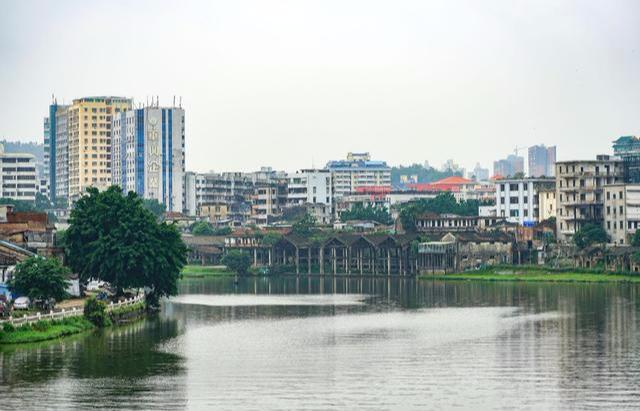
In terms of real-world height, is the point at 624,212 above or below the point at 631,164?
below

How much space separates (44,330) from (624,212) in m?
76.4

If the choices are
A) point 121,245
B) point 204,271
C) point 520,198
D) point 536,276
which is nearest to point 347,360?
point 121,245

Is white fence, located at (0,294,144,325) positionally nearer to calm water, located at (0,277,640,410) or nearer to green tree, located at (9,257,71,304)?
green tree, located at (9,257,71,304)

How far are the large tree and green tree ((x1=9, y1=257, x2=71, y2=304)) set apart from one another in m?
8.72

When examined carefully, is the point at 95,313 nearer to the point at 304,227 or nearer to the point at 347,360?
the point at 347,360

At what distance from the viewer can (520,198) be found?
163 metres

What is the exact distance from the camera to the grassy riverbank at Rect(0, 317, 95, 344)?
66.0m

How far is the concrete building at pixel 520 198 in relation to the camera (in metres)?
160

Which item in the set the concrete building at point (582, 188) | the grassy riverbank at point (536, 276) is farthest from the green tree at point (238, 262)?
the concrete building at point (582, 188)

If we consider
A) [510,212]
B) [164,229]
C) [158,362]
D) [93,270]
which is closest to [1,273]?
[93,270]

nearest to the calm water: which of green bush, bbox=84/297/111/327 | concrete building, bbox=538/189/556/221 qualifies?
green bush, bbox=84/297/111/327

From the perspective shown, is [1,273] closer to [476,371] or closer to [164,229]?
[164,229]

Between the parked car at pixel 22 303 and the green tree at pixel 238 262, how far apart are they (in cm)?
7518

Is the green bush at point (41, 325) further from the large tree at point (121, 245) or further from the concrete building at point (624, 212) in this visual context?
the concrete building at point (624, 212)
